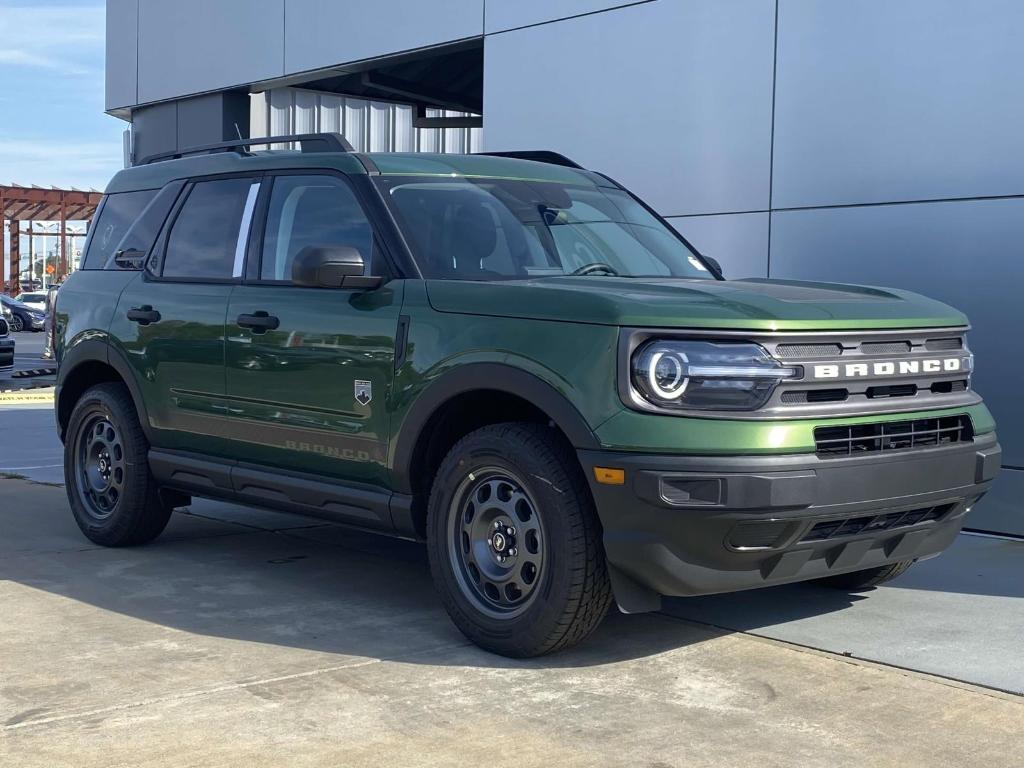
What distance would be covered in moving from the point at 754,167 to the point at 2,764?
6.73 meters

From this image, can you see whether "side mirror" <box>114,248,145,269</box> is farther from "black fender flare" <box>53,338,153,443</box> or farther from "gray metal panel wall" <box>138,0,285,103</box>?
"gray metal panel wall" <box>138,0,285,103</box>

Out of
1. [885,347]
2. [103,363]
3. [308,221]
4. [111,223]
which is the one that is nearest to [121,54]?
[111,223]

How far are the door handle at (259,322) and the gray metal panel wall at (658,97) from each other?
431 cm

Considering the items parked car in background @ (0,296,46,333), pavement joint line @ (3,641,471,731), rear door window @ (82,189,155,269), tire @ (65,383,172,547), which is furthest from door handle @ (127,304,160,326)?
parked car in background @ (0,296,46,333)

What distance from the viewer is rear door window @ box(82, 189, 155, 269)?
7.32 metres

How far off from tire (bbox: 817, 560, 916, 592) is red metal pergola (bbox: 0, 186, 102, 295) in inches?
2802

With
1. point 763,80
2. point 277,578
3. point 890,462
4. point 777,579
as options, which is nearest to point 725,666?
point 777,579

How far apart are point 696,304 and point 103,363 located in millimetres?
3740

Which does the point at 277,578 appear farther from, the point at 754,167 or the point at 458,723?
the point at 754,167

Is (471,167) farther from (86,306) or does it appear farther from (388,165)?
(86,306)

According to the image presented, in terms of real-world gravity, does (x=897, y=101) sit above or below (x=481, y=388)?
above

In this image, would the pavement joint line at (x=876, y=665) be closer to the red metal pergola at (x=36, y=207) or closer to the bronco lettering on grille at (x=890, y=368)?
the bronco lettering on grille at (x=890, y=368)

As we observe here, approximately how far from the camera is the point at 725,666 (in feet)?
16.0

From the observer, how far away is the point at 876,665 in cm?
489
